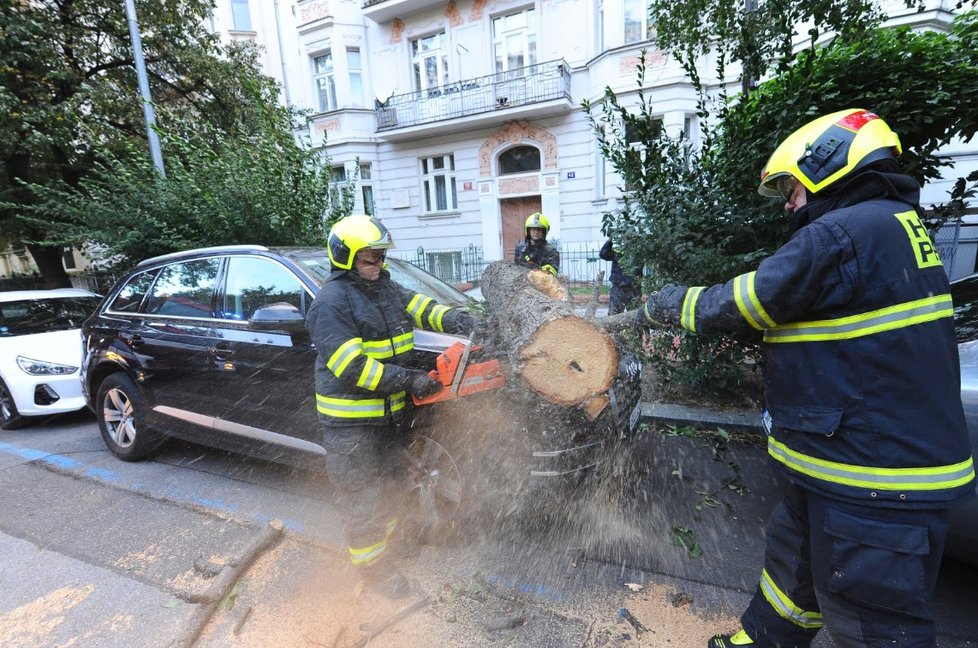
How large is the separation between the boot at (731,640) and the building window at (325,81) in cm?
1829

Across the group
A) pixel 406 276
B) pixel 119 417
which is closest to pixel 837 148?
pixel 406 276

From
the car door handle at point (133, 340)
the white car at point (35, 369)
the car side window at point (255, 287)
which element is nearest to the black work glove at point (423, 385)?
the car side window at point (255, 287)

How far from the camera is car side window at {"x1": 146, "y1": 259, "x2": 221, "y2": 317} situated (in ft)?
12.8

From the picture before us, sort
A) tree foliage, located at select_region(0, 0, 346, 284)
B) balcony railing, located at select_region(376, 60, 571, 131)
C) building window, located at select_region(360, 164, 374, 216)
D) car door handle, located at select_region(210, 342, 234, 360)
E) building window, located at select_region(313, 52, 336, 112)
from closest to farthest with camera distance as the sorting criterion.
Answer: car door handle, located at select_region(210, 342, 234, 360) → tree foliage, located at select_region(0, 0, 346, 284) → balcony railing, located at select_region(376, 60, 571, 131) → building window, located at select_region(313, 52, 336, 112) → building window, located at select_region(360, 164, 374, 216)

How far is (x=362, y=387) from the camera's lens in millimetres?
2455

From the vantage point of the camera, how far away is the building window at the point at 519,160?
14953mm

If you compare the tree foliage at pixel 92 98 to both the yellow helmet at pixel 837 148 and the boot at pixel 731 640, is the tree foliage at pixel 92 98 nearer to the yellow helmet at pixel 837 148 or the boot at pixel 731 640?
the yellow helmet at pixel 837 148

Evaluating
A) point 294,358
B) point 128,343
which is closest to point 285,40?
point 128,343

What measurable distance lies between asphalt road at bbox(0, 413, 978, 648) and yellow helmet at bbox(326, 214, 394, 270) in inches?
64.9

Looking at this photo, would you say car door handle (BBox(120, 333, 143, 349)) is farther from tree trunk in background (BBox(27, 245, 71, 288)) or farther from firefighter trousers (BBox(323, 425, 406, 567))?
tree trunk in background (BBox(27, 245, 71, 288))

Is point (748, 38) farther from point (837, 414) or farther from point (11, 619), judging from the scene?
point (11, 619)

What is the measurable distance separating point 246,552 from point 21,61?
11506 mm

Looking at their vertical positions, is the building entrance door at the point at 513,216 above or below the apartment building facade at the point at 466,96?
below

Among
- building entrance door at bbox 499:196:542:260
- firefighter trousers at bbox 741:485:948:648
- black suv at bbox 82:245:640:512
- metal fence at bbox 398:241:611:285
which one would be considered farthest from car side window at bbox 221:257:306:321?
building entrance door at bbox 499:196:542:260
